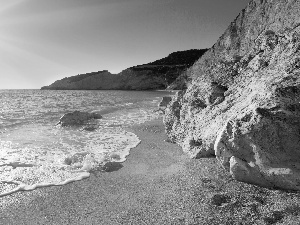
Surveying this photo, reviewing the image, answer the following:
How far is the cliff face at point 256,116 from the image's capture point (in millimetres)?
3787

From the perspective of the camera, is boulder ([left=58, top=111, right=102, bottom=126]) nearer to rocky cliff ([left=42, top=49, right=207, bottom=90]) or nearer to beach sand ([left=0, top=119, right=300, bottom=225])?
beach sand ([left=0, top=119, right=300, bottom=225])

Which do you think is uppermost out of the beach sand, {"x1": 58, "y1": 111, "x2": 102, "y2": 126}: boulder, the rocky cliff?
the rocky cliff

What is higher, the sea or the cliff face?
the cliff face

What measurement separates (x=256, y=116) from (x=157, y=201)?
209 centimetres

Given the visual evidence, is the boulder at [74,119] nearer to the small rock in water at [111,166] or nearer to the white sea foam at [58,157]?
the white sea foam at [58,157]

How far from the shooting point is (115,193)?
182 inches

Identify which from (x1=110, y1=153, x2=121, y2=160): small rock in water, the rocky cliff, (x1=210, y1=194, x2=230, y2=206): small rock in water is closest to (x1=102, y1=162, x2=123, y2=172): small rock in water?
(x1=110, y1=153, x2=121, y2=160): small rock in water

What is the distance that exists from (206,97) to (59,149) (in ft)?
15.5

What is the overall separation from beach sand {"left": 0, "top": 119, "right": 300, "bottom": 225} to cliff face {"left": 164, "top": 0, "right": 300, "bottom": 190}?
35 centimetres

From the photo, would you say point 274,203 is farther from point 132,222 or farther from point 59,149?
point 59,149

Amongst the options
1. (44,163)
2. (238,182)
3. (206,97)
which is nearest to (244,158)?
(238,182)

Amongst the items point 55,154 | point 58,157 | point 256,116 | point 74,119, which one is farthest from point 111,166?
point 74,119

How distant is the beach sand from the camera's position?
3.64m

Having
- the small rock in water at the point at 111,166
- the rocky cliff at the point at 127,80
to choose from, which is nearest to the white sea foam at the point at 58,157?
the small rock in water at the point at 111,166
